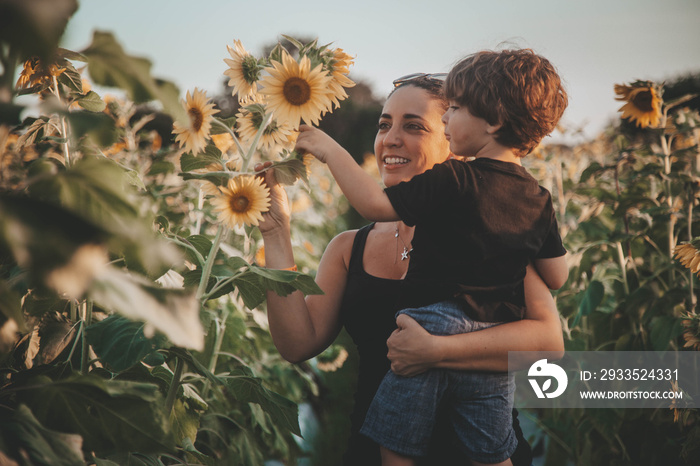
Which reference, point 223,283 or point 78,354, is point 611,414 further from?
point 78,354

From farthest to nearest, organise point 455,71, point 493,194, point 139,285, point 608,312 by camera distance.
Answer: point 608,312, point 455,71, point 493,194, point 139,285

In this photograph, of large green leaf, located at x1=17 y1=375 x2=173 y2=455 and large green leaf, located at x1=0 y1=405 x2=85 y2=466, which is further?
large green leaf, located at x1=17 y1=375 x2=173 y2=455

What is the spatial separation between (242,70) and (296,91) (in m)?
0.15

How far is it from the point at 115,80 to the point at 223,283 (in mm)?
583

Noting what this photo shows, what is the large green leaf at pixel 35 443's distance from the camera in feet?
1.90

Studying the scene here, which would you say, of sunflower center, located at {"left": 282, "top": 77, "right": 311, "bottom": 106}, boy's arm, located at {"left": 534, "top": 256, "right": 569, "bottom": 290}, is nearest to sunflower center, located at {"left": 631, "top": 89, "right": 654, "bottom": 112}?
boy's arm, located at {"left": 534, "top": 256, "right": 569, "bottom": 290}

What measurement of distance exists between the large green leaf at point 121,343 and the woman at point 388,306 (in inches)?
23.9

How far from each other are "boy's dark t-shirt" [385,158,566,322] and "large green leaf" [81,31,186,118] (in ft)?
2.85

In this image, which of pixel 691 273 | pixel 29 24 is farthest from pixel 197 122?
pixel 691 273

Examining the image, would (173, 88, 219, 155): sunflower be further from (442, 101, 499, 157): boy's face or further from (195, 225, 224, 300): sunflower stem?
(442, 101, 499, 157): boy's face

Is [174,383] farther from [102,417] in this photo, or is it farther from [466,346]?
[466,346]

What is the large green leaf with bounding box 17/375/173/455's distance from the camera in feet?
2.29

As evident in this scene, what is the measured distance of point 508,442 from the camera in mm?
1564

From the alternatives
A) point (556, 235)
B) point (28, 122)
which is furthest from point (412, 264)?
point (28, 122)
